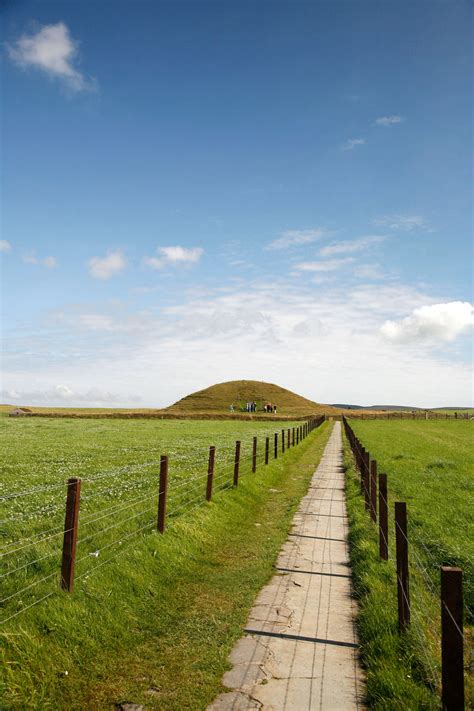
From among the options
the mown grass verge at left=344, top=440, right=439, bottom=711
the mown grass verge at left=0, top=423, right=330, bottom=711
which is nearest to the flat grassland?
the mown grass verge at left=344, top=440, right=439, bottom=711

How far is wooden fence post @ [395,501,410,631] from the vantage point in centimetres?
700

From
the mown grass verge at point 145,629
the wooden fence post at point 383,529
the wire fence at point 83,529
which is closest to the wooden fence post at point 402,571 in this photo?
the mown grass verge at point 145,629

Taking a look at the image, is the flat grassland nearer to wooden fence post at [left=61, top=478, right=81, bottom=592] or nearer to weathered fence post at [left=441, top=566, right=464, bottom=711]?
weathered fence post at [left=441, top=566, right=464, bottom=711]

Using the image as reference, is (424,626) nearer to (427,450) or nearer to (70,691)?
(70,691)

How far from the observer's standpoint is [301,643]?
23.0 feet

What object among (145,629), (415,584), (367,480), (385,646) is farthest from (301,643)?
(367,480)

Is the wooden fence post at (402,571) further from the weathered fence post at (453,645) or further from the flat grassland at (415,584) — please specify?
the weathered fence post at (453,645)

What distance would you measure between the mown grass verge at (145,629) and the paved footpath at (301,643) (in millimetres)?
262

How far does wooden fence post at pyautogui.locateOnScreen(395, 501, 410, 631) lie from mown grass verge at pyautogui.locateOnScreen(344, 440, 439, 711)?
0.16 m

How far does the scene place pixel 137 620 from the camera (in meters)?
7.57

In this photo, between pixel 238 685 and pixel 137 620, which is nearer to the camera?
pixel 238 685

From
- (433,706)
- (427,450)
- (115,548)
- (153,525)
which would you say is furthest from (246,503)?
(427,450)

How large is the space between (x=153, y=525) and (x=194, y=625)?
443cm

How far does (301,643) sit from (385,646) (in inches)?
44.9
